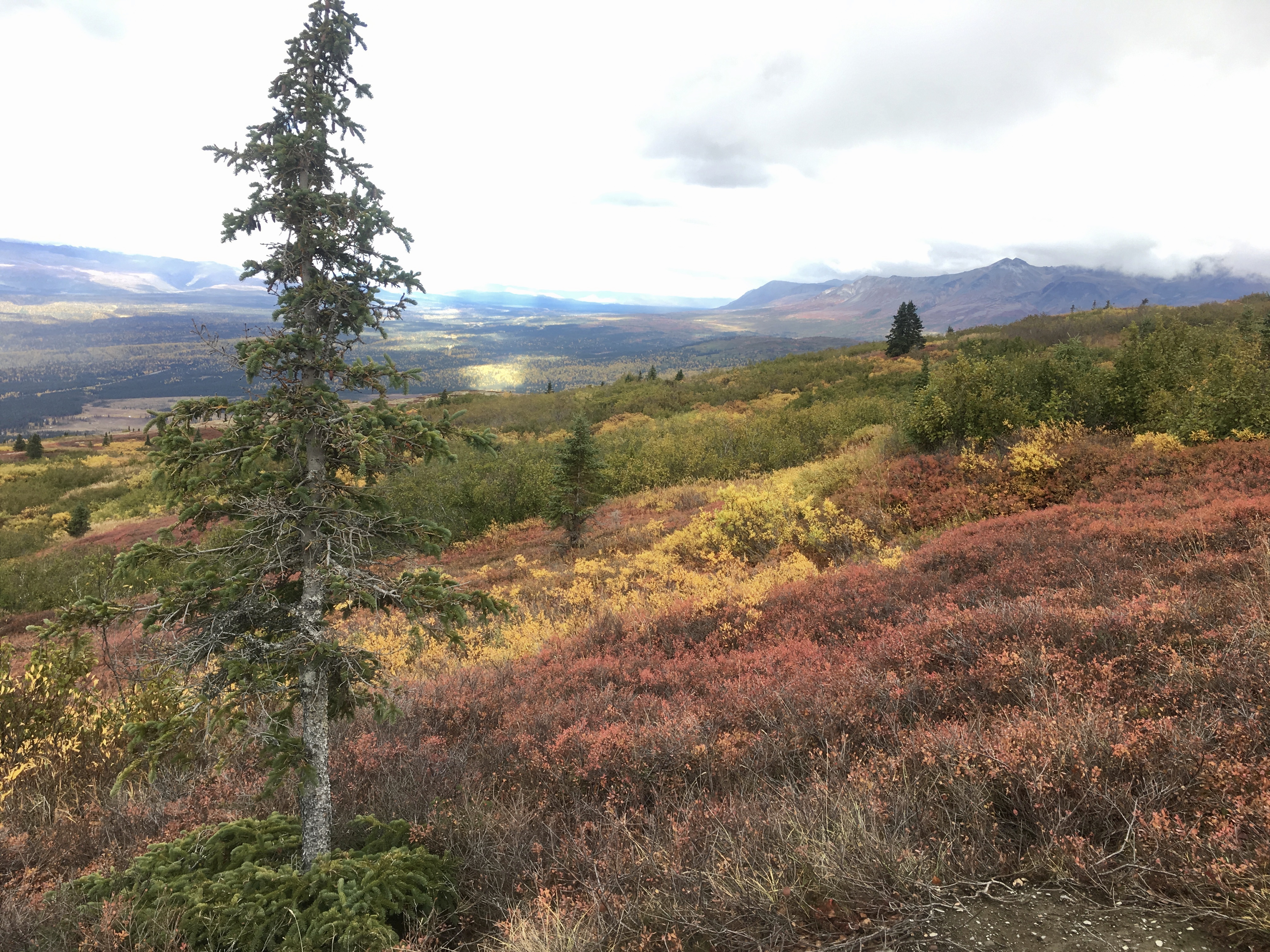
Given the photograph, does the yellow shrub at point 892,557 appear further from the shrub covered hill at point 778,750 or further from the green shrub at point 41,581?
the green shrub at point 41,581

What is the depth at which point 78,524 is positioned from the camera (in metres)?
34.2

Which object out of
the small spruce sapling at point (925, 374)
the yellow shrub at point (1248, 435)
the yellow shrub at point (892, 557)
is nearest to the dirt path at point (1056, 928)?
the yellow shrub at point (892, 557)

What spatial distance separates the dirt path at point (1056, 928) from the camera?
238 centimetres

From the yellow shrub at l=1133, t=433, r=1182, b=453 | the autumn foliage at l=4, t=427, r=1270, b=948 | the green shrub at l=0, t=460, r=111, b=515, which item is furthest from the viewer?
the green shrub at l=0, t=460, r=111, b=515

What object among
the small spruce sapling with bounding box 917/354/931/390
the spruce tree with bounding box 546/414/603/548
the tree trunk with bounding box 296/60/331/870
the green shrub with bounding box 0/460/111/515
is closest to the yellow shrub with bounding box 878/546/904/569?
the tree trunk with bounding box 296/60/331/870

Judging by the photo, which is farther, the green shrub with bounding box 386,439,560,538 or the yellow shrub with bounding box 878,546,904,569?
the green shrub with bounding box 386,439,560,538

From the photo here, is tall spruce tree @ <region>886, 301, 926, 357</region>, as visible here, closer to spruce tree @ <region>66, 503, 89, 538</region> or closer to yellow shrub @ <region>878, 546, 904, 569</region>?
yellow shrub @ <region>878, 546, 904, 569</region>

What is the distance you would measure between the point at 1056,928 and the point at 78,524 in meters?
49.7

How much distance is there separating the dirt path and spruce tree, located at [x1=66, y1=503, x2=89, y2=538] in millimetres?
48683

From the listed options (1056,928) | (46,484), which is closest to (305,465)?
(1056,928)

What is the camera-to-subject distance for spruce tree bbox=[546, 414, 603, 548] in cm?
2000

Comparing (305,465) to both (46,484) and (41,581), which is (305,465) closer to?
(41,581)

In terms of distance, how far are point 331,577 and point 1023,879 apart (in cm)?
460

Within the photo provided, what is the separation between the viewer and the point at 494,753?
19.2 feet
